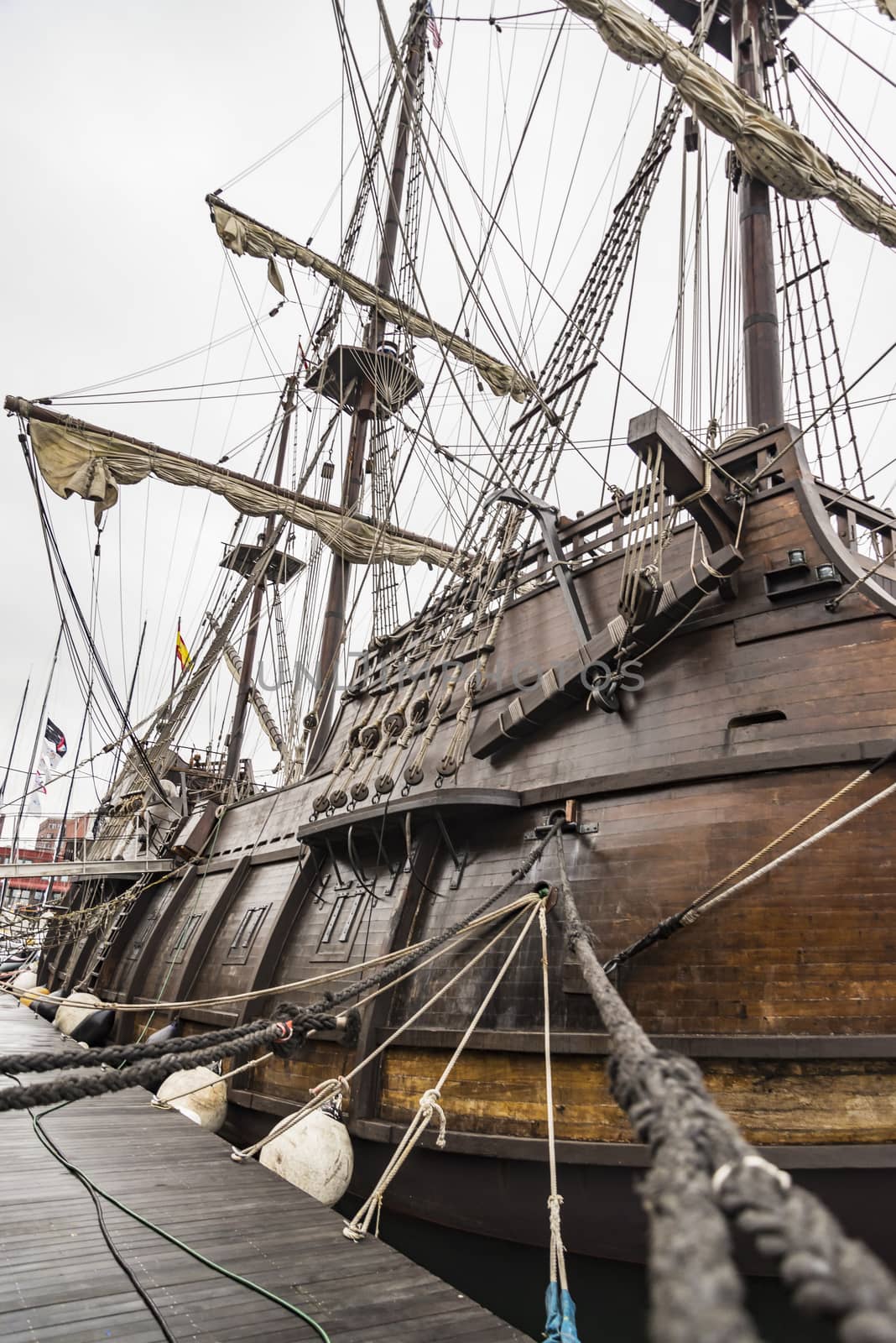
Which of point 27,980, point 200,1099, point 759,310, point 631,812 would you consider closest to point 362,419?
point 759,310

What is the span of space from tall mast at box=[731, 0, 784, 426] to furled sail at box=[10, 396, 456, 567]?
5911 millimetres

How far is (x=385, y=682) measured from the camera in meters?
9.56

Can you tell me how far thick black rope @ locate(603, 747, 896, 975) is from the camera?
4.40 m

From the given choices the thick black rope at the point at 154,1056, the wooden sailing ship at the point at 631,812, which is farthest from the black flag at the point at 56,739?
the thick black rope at the point at 154,1056

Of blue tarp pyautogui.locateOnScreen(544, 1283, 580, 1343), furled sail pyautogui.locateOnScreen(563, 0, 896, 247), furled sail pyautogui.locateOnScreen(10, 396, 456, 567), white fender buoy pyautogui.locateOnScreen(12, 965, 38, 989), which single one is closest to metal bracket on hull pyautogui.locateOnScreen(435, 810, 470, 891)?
blue tarp pyautogui.locateOnScreen(544, 1283, 580, 1343)

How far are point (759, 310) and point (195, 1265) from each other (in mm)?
8989

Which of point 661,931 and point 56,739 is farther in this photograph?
point 56,739

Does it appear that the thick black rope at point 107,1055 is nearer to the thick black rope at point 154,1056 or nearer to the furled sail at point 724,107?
the thick black rope at point 154,1056

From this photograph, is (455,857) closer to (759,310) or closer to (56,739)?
(759,310)

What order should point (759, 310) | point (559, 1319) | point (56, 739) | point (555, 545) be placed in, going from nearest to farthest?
point (559, 1319)
point (555, 545)
point (759, 310)
point (56, 739)

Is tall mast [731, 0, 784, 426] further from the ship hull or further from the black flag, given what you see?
the black flag

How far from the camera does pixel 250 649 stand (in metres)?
21.9

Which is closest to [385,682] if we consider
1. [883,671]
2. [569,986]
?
[569,986]

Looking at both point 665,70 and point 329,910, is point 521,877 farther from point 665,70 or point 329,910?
point 665,70
